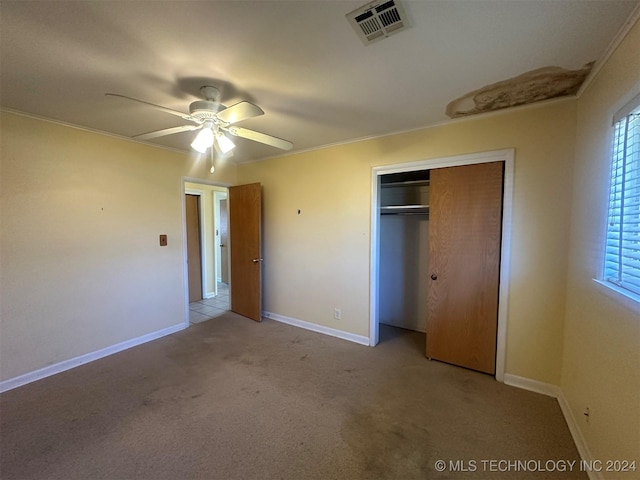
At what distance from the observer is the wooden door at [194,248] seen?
5.03 metres

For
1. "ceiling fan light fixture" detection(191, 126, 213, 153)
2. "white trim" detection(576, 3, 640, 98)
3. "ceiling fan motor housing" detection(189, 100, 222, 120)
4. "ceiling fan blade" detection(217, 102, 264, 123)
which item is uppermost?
"white trim" detection(576, 3, 640, 98)

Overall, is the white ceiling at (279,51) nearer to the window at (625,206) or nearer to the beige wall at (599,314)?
the beige wall at (599,314)

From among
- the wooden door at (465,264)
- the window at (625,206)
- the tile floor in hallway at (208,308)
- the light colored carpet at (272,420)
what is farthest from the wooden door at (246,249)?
the window at (625,206)

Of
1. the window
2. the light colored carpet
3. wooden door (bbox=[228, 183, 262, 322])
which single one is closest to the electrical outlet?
the light colored carpet

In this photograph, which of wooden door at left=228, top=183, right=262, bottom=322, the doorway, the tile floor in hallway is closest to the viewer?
wooden door at left=228, top=183, right=262, bottom=322

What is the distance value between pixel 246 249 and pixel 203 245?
1559 millimetres

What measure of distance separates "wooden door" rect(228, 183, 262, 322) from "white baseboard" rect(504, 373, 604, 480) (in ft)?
10.1

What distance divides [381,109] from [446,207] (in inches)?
44.0

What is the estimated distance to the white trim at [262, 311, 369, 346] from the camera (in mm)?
3261

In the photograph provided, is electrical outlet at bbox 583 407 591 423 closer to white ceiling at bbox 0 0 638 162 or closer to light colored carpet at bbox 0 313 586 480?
light colored carpet at bbox 0 313 586 480

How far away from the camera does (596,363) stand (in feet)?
5.11

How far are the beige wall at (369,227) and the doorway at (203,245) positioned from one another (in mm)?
1258

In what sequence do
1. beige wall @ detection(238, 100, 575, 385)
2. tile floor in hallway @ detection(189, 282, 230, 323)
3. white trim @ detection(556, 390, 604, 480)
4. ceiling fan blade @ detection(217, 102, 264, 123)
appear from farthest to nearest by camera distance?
tile floor in hallway @ detection(189, 282, 230, 323) < beige wall @ detection(238, 100, 575, 385) < ceiling fan blade @ detection(217, 102, 264, 123) < white trim @ detection(556, 390, 604, 480)

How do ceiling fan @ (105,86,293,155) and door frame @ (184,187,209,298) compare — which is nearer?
ceiling fan @ (105,86,293,155)
